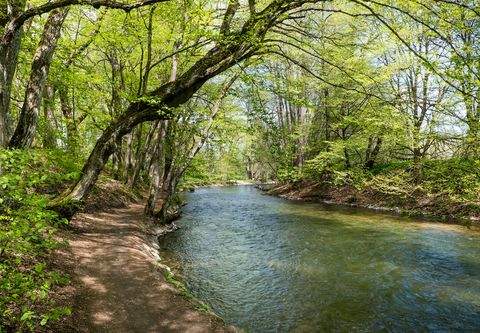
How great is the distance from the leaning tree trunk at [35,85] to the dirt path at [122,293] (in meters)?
3.16

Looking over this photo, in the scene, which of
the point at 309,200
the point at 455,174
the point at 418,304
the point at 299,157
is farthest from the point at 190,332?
the point at 299,157

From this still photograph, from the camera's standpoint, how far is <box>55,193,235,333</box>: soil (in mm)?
6773

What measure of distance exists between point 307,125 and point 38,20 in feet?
80.6

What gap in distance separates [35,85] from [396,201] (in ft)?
75.2

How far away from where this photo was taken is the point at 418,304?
9602 millimetres

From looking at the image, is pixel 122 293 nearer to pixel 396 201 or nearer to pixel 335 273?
pixel 335 273

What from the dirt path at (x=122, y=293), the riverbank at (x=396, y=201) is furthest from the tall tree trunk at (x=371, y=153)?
the dirt path at (x=122, y=293)

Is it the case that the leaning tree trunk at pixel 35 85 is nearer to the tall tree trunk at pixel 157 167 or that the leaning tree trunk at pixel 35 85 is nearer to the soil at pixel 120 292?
the soil at pixel 120 292

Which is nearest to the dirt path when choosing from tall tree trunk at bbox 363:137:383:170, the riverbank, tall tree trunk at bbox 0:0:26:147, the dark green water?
the dark green water

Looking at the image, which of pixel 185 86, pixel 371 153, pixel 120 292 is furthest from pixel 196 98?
pixel 371 153

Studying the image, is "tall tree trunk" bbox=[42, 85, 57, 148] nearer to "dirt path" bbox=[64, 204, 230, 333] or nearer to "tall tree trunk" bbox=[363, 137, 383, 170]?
"dirt path" bbox=[64, 204, 230, 333]

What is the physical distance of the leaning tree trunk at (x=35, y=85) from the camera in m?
9.43

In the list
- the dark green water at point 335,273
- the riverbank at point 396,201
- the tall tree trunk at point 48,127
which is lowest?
the dark green water at point 335,273

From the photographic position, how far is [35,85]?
9719mm
